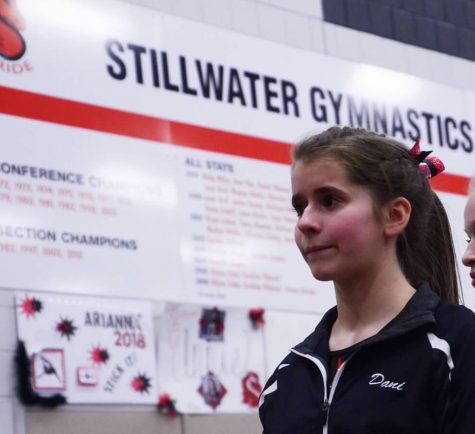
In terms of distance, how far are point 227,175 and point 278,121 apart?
19.3 inches

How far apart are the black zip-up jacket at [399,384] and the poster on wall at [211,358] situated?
2.80m

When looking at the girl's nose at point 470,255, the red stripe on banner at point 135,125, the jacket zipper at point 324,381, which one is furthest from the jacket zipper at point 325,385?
the red stripe on banner at point 135,125

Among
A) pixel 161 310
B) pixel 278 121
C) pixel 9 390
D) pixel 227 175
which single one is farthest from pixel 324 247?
pixel 278 121

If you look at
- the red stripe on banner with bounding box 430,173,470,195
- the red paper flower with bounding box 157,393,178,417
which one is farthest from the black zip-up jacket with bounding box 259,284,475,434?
the red stripe on banner with bounding box 430,173,470,195

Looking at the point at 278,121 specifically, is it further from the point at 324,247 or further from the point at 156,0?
the point at 324,247

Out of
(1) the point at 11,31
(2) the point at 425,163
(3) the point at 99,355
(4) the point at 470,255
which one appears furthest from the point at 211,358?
(2) the point at 425,163

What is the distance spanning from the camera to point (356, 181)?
8.25 feet

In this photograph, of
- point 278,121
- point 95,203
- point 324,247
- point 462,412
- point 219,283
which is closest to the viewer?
point 462,412

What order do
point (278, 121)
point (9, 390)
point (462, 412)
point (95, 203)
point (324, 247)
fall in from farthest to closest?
point (278, 121), point (95, 203), point (9, 390), point (324, 247), point (462, 412)

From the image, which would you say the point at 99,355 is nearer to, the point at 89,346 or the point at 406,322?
the point at 89,346

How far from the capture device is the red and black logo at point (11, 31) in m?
5.09

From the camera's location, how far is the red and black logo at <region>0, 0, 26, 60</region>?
5.09m

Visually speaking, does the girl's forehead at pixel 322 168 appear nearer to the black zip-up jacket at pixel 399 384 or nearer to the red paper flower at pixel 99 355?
the black zip-up jacket at pixel 399 384

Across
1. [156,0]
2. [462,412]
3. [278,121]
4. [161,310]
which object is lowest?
[462,412]
